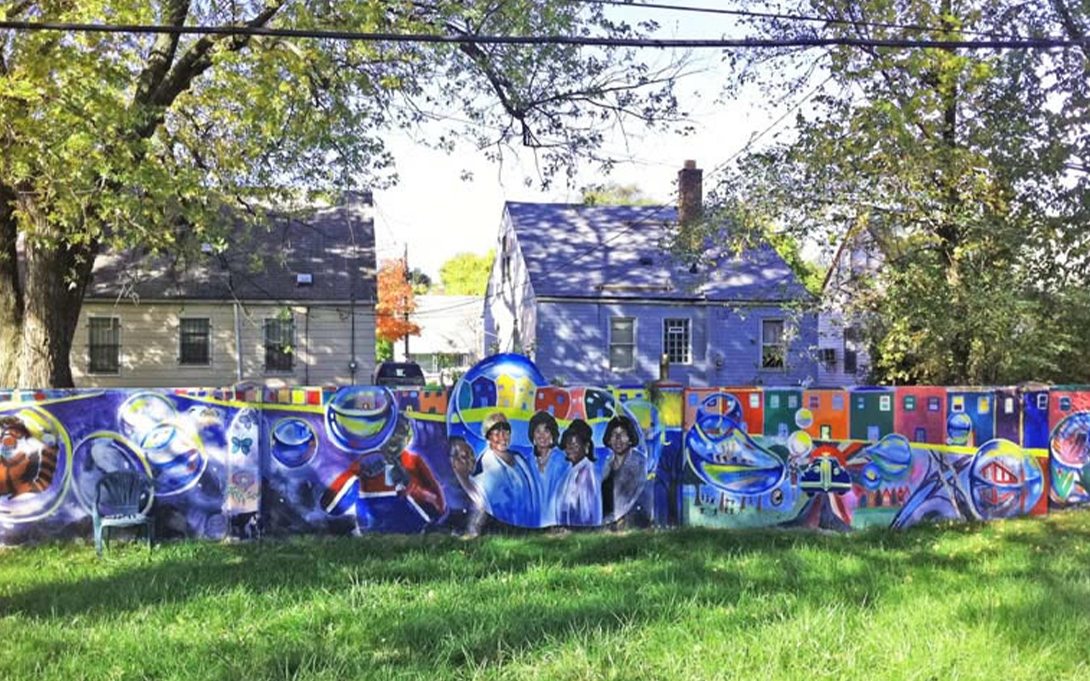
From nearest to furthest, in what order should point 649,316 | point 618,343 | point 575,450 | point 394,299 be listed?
1. point 575,450
2. point 618,343
3. point 649,316
4. point 394,299

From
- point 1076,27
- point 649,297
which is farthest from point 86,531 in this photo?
point 649,297

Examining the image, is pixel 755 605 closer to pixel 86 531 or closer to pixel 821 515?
pixel 821 515

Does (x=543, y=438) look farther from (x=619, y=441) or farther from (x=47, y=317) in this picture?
(x=47, y=317)

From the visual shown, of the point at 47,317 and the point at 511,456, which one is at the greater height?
the point at 47,317

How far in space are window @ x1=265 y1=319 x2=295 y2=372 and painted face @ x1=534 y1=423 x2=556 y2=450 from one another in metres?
16.4

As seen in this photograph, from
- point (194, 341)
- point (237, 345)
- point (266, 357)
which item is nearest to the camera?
point (237, 345)

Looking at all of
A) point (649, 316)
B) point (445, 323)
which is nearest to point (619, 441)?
point (649, 316)

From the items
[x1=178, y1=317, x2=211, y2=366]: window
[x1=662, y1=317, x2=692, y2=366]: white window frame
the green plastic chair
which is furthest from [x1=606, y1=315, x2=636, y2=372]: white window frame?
the green plastic chair

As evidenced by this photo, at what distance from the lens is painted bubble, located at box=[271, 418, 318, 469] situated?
8273 millimetres

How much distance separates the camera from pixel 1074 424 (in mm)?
9797

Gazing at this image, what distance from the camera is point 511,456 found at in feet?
28.1

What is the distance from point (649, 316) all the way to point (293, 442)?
17411 mm

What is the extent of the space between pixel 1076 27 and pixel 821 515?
336 inches

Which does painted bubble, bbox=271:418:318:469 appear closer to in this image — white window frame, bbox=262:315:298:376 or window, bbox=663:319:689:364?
white window frame, bbox=262:315:298:376
